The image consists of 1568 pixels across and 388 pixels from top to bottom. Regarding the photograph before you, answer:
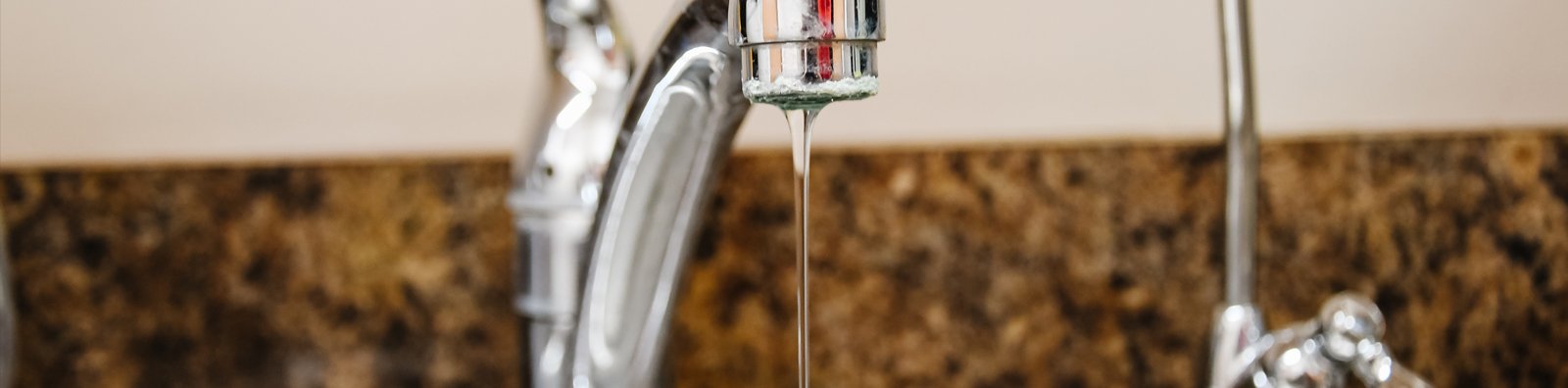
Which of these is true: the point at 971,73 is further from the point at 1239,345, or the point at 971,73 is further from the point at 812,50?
the point at 812,50

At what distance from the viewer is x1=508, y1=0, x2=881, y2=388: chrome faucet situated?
247mm

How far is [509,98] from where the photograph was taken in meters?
0.62

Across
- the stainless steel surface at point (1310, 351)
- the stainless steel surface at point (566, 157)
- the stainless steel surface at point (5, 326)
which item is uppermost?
the stainless steel surface at point (566, 157)

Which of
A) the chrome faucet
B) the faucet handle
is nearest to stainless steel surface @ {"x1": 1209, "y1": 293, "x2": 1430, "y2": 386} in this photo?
the faucet handle

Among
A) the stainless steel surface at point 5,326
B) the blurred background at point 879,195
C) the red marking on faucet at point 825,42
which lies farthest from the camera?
the blurred background at point 879,195

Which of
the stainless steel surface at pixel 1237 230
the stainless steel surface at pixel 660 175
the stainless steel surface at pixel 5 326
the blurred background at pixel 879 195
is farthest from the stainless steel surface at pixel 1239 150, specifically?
the stainless steel surface at pixel 5 326

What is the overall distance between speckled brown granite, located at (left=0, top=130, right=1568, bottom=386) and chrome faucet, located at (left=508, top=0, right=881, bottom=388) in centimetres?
13

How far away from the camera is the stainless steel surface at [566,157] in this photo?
0.47 m

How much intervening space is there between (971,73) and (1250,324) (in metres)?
0.21

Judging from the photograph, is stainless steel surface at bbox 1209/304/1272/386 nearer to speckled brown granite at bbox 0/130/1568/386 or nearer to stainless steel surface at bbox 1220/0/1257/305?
stainless steel surface at bbox 1220/0/1257/305

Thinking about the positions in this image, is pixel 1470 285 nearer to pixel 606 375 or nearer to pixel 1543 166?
pixel 1543 166

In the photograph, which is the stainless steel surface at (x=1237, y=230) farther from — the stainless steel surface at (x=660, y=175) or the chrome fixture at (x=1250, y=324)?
the stainless steel surface at (x=660, y=175)

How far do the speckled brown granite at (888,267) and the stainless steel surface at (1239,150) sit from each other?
12cm

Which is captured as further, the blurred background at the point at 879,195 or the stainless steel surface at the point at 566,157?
the blurred background at the point at 879,195
